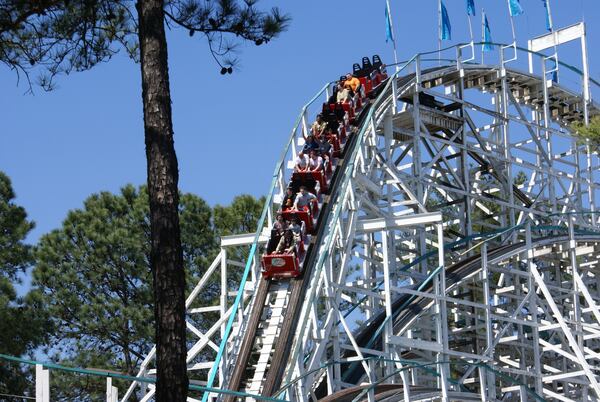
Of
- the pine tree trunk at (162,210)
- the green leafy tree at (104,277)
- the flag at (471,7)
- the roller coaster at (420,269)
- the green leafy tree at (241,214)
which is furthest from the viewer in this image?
the green leafy tree at (241,214)

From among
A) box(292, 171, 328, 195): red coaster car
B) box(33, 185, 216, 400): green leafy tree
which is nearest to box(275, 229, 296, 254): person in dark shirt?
box(292, 171, 328, 195): red coaster car

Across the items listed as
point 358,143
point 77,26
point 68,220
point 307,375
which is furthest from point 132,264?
point 77,26

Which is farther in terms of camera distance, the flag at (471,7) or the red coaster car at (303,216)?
the flag at (471,7)

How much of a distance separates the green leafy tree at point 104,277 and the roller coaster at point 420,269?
6863 millimetres

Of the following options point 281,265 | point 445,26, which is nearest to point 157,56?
point 281,265

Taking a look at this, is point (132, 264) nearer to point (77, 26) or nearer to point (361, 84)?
point (361, 84)

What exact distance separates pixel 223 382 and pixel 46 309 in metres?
13.9

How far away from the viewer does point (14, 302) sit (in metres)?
28.8

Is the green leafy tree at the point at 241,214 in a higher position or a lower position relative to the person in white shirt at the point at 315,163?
higher

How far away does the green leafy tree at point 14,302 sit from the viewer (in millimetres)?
26250

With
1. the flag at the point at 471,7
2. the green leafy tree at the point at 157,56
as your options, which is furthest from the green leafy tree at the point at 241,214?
the green leafy tree at the point at 157,56

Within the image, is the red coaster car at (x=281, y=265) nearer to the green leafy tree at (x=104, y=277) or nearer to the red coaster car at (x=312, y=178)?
the red coaster car at (x=312, y=178)

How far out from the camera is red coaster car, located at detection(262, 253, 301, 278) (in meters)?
19.6

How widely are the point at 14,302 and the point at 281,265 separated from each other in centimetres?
1096
